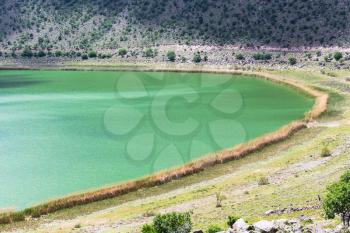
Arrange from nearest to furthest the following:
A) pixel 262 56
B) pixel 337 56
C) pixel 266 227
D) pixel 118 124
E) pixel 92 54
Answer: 1. pixel 266 227
2. pixel 118 124
3. pixel 337 56
4. pixel 262 56
5. pixel 92 54

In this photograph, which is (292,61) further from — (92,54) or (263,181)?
(263,181)

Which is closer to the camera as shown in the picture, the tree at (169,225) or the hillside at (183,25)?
the tree at (169,225)

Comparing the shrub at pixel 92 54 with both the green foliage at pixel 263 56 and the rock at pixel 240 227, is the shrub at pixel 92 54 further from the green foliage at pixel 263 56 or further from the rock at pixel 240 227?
the rock at pixel 240 227

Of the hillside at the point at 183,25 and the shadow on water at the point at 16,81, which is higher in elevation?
the hillside at the point at 183,25

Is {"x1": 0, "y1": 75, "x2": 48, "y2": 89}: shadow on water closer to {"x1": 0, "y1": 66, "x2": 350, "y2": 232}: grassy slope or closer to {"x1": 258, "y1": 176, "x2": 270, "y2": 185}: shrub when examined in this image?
{"x1": 0, "y1": 66, "x2": 350, "y2": 232}: grassy slope

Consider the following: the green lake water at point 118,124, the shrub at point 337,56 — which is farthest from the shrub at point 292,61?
the green lake water at point 118,124

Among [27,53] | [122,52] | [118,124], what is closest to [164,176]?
[118,124]
